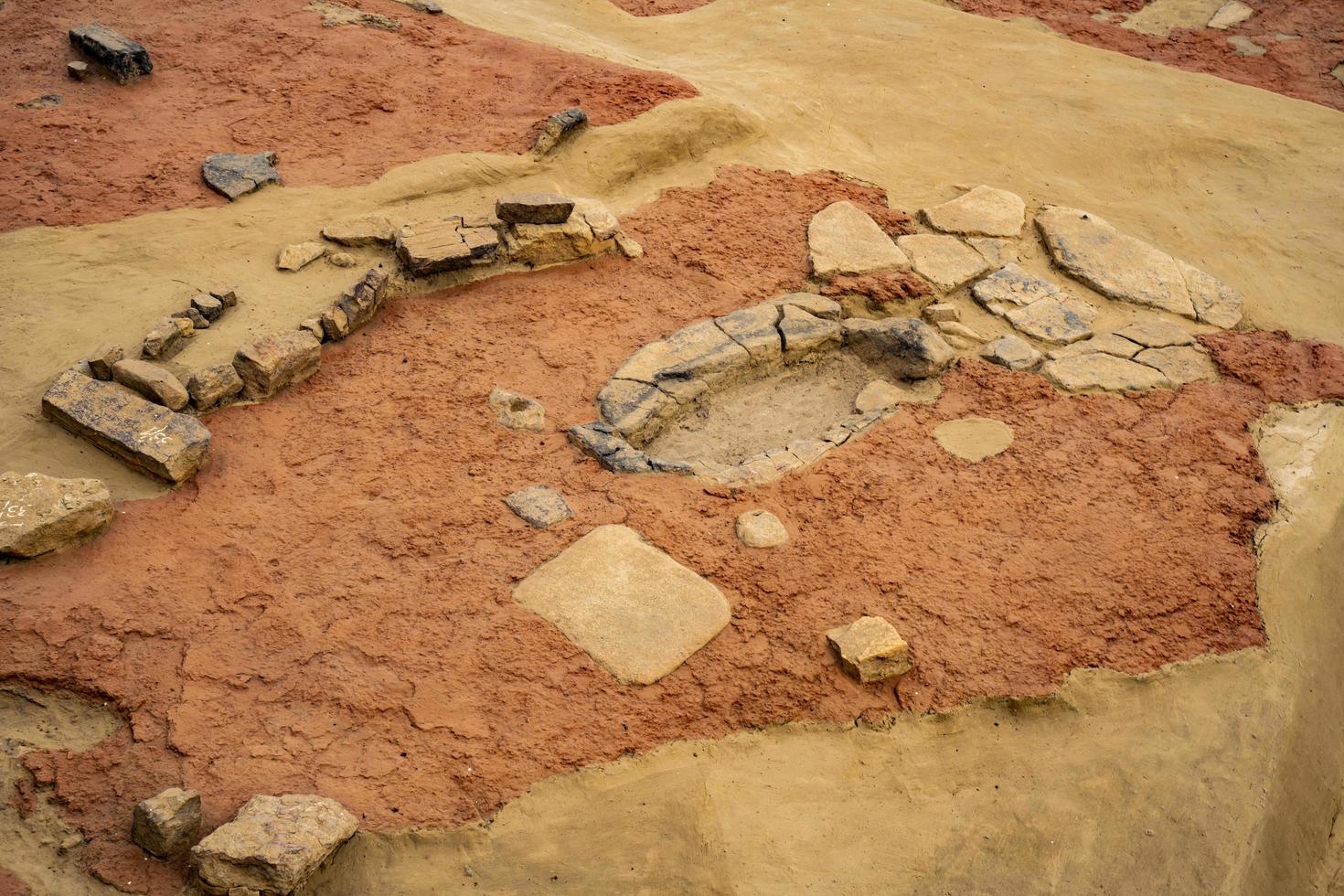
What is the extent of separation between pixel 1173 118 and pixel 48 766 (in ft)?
27.7

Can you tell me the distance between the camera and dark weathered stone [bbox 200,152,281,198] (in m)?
5.70

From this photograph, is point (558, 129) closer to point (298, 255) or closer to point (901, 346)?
point (298, 255)

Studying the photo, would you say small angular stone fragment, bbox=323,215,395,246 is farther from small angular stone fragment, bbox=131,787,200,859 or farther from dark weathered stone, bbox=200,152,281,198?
small angular stone fragment, bbox=131,787,200,859

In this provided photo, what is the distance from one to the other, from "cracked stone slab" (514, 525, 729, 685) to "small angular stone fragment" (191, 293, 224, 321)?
2.42 meters

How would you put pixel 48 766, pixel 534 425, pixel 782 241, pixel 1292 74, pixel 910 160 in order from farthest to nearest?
1. pixel 1292 74
2. pixel 910 160
3. pixel 782 241
4. pixel 534 425
5. pixel 48 766

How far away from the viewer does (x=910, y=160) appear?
717 centimetres

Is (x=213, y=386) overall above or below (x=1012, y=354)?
below

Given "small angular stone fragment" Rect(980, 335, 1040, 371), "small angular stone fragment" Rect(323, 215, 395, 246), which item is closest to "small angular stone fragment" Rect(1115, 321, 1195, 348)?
"small angular stone fragment" Rect(980, 335, 1040, 371)

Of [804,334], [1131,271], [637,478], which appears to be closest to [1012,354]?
[804,334]

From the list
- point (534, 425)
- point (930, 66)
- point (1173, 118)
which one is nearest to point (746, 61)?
point (930, 66)

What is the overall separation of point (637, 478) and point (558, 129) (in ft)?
10.1

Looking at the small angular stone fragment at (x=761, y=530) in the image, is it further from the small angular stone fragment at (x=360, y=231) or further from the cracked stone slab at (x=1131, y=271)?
the cracked stone slab at (x=1131, y=271)

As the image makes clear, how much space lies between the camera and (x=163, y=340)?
15.2ft

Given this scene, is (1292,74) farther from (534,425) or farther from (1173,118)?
(534,425)
